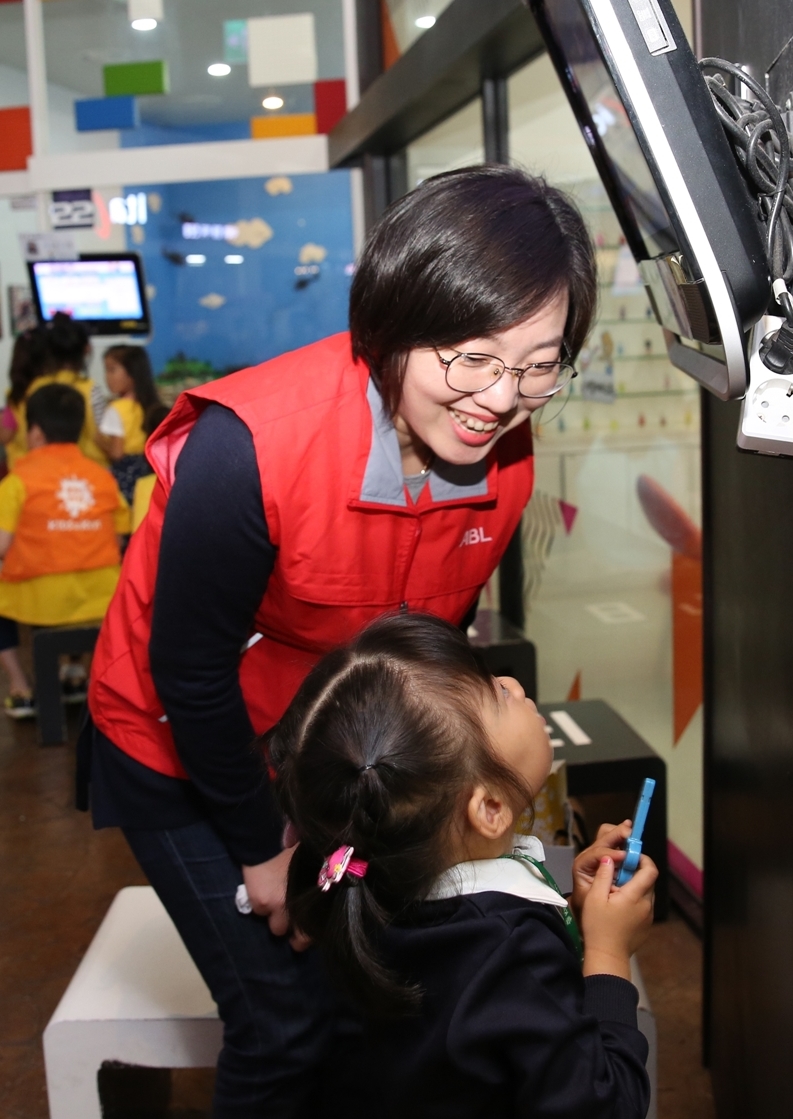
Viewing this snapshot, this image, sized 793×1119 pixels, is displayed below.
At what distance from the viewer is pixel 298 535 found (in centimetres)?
132

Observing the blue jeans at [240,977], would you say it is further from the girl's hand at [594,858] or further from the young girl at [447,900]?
the girl's hand at [594,858]

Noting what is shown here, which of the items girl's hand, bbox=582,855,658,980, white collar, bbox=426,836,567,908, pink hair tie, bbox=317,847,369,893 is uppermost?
pink hair tie, bbox=317,847,369,893

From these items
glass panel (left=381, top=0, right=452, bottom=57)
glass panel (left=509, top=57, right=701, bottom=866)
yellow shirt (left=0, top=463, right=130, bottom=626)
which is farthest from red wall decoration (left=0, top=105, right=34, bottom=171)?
glass panel (left=509, top=57, right=701, bottom=866)

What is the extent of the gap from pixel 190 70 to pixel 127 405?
253 centimetres

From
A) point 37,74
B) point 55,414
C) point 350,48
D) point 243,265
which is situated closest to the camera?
point 55,414

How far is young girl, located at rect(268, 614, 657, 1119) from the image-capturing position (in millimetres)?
1087

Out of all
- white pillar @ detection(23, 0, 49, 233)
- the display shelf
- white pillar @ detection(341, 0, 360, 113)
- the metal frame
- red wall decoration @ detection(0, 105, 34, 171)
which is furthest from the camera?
red wall decoration @ detection(0, 105, 34, 171)

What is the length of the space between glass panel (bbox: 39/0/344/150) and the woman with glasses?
18.1 ft

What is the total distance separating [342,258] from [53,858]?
163 inches

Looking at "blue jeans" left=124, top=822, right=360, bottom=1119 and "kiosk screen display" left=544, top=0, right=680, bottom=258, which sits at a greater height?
"kiosk screen display" left=544, top=0, right=680, bottom=258

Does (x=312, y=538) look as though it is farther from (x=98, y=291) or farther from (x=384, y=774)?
(x=98, y=291)

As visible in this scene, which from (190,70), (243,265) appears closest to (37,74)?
(190,70)

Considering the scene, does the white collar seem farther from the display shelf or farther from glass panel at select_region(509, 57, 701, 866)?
the display shelf

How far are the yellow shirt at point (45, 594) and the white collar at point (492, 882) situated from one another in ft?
11.3
